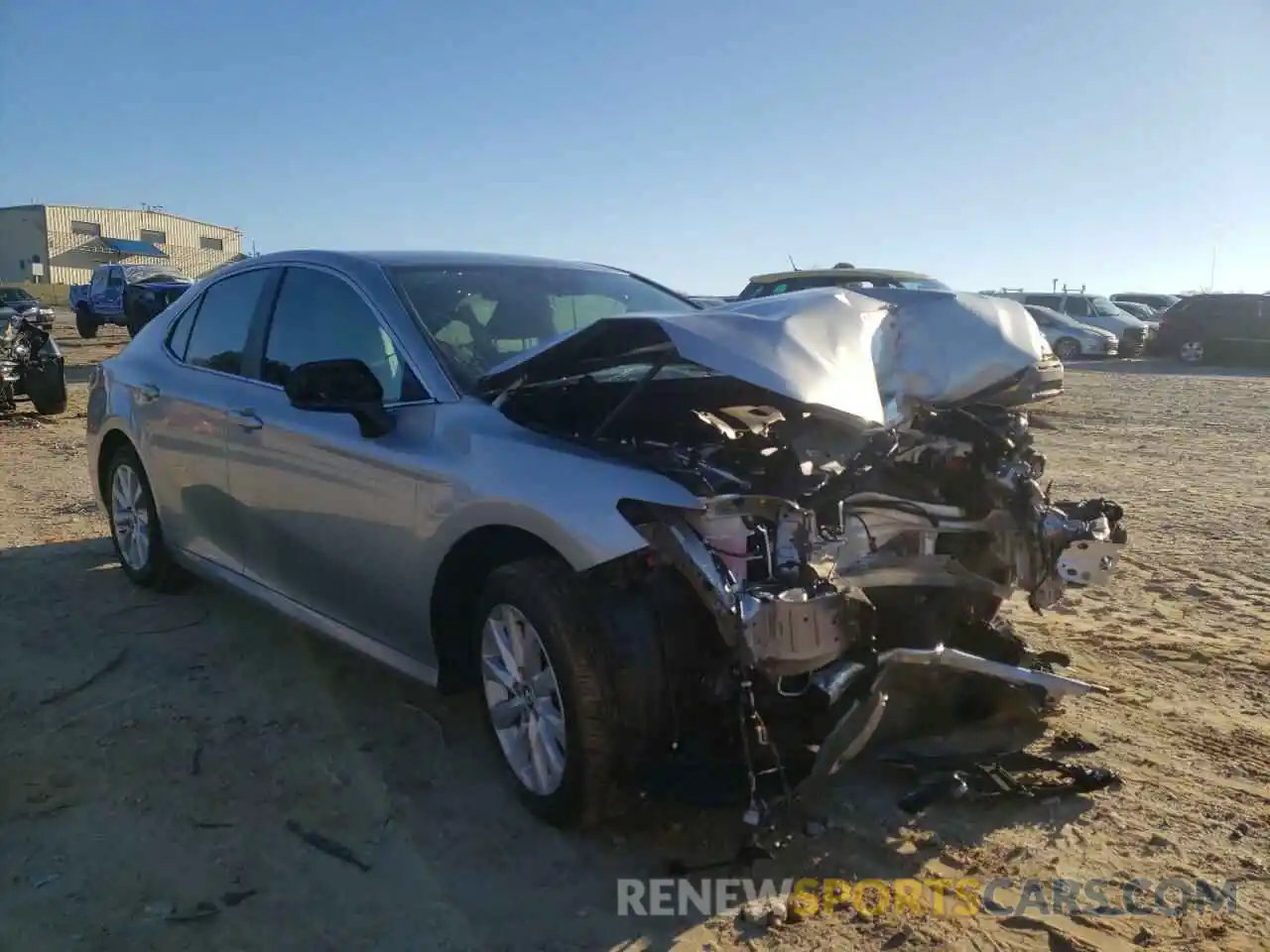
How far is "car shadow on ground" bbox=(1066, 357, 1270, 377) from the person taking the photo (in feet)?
69.4

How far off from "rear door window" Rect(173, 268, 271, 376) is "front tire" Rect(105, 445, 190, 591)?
77cm

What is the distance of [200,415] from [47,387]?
8.80m

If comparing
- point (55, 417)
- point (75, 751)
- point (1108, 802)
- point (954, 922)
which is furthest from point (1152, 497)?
point (55, 417)

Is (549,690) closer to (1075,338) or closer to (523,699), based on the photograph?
(523,699)

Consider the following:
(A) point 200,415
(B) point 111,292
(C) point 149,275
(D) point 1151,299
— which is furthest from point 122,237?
(A) point 200,415

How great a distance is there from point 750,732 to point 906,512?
32.9 inches

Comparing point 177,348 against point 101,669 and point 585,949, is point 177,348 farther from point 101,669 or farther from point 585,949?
point 585,949

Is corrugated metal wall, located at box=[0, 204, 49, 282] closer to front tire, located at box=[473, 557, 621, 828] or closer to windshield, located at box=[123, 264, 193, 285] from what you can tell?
windshield, located at box=[123, 264, 193, 285]

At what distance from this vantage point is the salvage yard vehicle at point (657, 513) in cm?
295

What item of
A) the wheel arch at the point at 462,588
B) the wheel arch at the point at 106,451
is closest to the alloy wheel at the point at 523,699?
the wheel arch at the point at 462,588

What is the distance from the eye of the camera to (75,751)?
3.75m

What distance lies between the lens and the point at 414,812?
131 inches

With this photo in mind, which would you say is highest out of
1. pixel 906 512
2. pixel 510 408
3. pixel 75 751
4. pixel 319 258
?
pixel 319 258

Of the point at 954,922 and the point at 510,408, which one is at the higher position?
the point at 510,408
